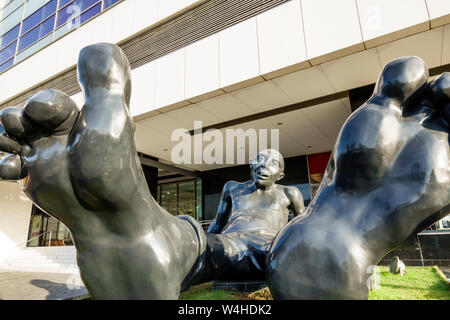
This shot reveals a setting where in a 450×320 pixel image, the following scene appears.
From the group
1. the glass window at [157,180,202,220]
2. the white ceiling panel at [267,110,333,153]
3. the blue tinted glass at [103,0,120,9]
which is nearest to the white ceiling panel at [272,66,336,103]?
the white ceiling panel at [267,110,333,153]

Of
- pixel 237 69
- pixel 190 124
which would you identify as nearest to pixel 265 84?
pixel 237 69

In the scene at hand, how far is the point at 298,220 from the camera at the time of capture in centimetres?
67

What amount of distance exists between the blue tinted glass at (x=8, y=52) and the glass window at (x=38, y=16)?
0.85 metres

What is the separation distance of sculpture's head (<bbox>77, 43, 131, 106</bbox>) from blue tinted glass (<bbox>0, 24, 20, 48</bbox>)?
17.0 meters

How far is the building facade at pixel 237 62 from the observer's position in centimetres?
477

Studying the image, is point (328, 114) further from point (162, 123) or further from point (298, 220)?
point (298, 220)

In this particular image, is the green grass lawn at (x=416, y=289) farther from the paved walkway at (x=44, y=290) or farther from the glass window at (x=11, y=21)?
the glass window at (x=11, y=21)

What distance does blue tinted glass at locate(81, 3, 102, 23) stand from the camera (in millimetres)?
9617

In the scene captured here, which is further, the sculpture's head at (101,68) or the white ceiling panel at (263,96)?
the white ceiling panel at (263,96)

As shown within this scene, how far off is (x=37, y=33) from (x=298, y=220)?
1526cm

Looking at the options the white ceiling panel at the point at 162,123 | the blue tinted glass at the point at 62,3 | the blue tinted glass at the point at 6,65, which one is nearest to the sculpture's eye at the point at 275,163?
the white ceiling panel at the point at 162,123

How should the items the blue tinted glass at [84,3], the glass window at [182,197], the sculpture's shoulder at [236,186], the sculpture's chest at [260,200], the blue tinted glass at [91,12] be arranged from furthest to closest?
1. the glass window at [182,197]
2. the blue tinted glass at [84,3]
3. the blue tinted glass at [91,12]
4. the sculpture's shoulder at [236,186]
5. the sculpture's chest at [260,200]

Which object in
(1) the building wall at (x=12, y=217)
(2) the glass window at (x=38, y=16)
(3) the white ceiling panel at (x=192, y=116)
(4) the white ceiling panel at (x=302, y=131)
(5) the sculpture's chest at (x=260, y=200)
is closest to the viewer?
(5) the sculpture's chest at (x=260, y=200)
